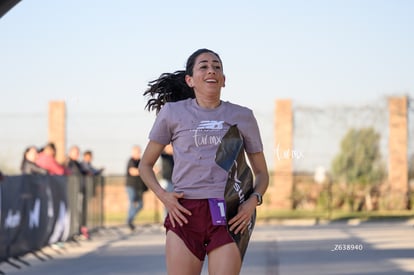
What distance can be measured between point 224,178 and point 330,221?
25.8m

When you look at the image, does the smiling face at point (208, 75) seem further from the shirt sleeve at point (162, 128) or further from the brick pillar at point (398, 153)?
the brick pillar at point (398, 153)

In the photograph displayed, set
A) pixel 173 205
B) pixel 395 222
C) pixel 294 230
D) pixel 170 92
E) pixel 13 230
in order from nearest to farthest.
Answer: pixel 173 205, pixel 170 92, pixel 13 230, pixel 294 230, pixel 395 222

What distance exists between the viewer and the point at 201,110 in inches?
290

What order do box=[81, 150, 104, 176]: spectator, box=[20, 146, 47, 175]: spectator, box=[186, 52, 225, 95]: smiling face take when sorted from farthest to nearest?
1. box=[81, 150, 104, 176]: spectator
2. box=[20, 146, 47, 175]: spectator
3. box=[186, 52, 225, 95]: smiling face

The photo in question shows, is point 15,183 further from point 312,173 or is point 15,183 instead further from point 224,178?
point 312,173

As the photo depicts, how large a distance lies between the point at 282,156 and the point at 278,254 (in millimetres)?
17148

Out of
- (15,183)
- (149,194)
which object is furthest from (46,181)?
(149,194)

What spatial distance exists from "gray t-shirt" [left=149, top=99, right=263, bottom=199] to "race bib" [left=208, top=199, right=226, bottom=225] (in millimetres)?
35

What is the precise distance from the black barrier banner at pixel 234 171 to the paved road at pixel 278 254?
754 centimetres

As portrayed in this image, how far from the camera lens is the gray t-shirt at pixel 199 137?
724 centimetres

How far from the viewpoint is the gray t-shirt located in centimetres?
724

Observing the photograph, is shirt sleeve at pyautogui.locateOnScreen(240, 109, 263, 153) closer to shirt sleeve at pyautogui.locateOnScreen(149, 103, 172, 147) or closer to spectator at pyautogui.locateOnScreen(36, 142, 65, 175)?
shirt sleeve at pyautogui.locateOnScreen(149, 103, 172, 147)

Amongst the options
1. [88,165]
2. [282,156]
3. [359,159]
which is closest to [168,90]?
[88,165]

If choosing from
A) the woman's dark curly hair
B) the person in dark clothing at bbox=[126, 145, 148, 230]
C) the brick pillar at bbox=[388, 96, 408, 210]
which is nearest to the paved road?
the person in dark clothing at bbox=[126, 145, 148, 230]
